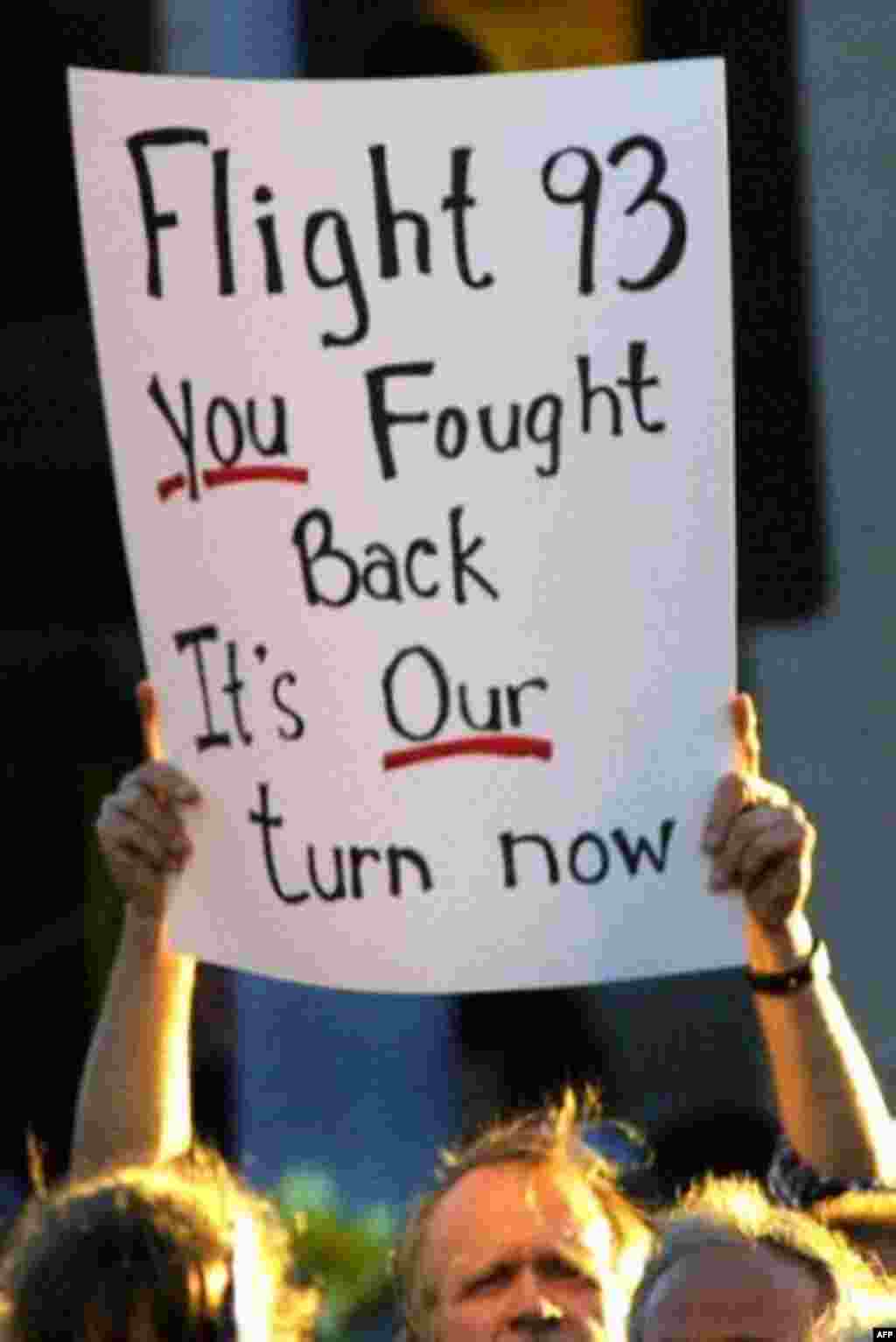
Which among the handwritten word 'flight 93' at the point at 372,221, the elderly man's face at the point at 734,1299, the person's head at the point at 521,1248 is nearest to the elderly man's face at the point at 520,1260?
the person's head at the point at 521,1248

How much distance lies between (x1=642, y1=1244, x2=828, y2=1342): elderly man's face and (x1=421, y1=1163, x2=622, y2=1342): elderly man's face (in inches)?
11.4

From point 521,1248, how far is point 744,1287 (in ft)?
1.22

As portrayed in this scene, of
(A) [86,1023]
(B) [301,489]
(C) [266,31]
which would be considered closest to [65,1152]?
(A) [86,1023]

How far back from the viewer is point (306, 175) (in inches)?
148

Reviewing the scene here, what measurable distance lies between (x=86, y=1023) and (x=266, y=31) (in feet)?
3.32

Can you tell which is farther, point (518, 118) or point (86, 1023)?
point (86, 1023)

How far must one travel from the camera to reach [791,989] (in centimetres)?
371

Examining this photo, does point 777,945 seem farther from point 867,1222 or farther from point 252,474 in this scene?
point 252,474

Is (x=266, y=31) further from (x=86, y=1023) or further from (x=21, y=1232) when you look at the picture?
(x=21, y=1232)

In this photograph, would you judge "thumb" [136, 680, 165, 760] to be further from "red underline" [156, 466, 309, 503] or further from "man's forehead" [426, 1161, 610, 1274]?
"man's forehead" [426, 1161, 610, 1274]

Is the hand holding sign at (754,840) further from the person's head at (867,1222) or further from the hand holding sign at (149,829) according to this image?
the hand holding sign at (149,829)

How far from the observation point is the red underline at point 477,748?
3.74 metres

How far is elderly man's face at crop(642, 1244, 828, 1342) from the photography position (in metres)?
3.12

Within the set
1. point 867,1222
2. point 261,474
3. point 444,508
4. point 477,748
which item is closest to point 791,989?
point 867,1222
